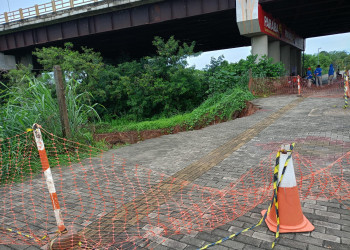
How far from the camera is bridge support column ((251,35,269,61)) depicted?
20016 mm

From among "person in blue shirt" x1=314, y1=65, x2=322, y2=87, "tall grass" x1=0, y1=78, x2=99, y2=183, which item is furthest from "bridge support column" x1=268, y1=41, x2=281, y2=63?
"tall grass" x1=0, y1=78, x2=99, y2=183

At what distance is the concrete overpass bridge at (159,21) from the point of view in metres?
18.7

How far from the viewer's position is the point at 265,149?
21.0 ft

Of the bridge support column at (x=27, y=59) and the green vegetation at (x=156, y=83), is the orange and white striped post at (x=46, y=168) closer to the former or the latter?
the green vegetation at (x=156, y=83)

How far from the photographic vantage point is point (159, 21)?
19.5 metres

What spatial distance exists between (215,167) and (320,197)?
6.92 ft

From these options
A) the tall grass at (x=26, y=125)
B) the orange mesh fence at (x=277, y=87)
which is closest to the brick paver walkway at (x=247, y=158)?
the tall grass at (x=26, y=125)

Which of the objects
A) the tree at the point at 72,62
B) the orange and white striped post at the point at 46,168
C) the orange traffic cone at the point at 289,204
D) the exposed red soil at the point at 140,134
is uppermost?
the tree at the point at 72,62

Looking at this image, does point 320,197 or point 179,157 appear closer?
point 320,197

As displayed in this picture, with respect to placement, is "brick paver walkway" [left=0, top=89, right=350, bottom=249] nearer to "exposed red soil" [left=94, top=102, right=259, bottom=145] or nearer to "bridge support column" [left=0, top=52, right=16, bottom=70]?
"exposed red soil" [left=94, top=102, right=259, bottom=145]

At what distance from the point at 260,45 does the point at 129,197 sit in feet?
62.0

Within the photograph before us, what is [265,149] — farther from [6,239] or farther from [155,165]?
[6,239]

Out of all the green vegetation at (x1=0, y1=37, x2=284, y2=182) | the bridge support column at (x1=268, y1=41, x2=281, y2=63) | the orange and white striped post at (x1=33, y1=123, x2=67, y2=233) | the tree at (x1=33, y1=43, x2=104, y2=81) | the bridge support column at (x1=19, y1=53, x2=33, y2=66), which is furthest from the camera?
the bridge support column at (x1=19, y1=53, x2=33, y2=66)

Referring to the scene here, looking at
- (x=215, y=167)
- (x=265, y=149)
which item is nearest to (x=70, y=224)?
(x=215, y=167)
